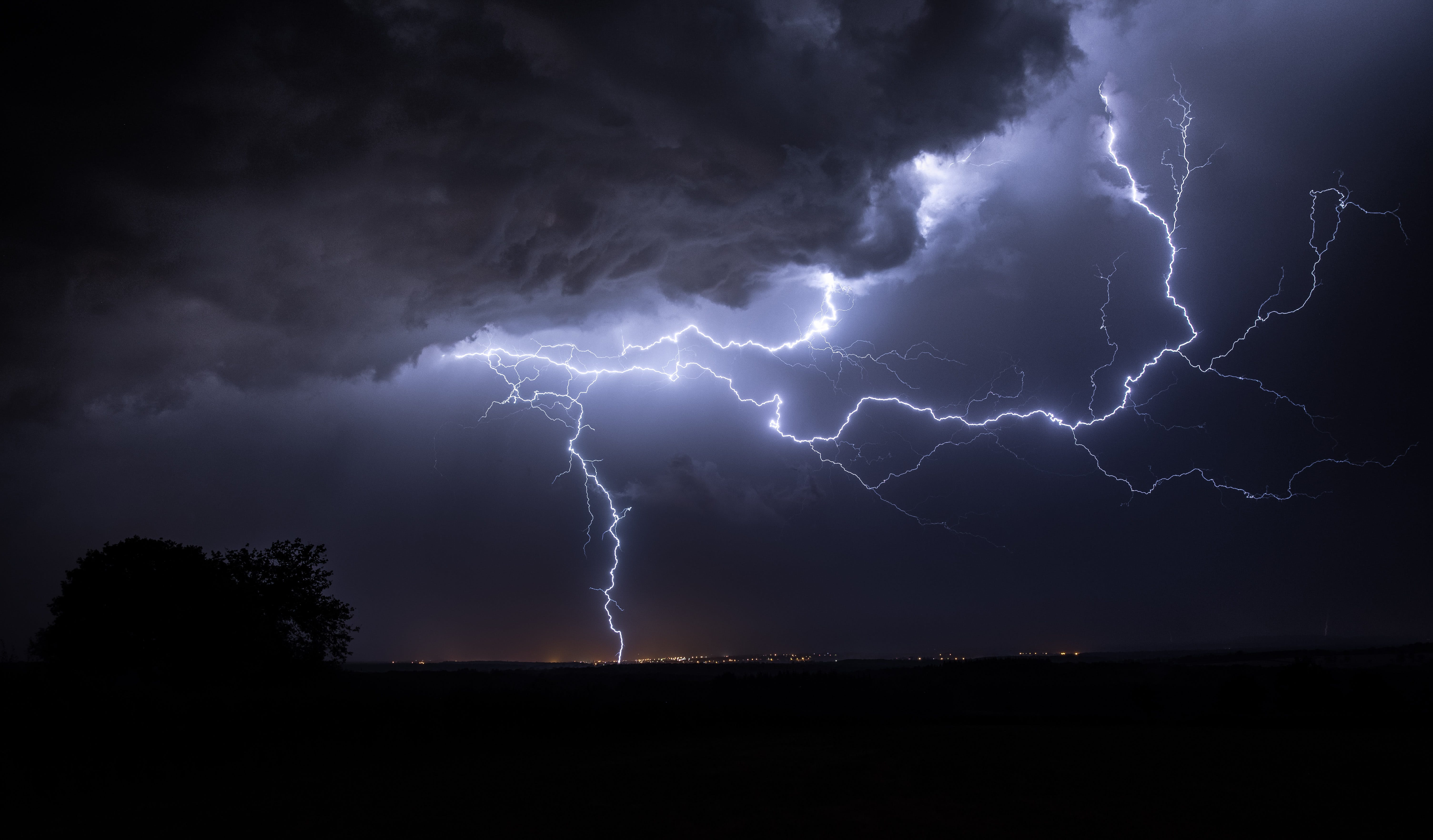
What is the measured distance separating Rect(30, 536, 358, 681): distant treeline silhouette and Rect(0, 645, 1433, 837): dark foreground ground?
1431mm

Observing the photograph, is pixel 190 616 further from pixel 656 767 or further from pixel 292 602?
pixel 656 767

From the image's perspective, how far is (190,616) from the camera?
18.3m

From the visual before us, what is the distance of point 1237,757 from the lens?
9.88 meters

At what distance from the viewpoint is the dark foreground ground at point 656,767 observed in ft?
23.6

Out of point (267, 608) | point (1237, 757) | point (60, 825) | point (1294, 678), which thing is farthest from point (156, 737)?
point (1294, 678)

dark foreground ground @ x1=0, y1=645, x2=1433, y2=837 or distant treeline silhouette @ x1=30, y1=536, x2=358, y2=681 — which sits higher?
distant treeline silhouette @ x1=30, y1=536, x2=358, y2=681

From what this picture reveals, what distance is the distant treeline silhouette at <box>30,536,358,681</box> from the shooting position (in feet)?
59.7

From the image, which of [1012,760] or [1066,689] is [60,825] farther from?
[1066,689]

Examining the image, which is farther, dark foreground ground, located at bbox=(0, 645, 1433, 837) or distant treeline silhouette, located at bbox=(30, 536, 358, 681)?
distant treeline silhouette, located at bbox=(30, 536, 358, 681)

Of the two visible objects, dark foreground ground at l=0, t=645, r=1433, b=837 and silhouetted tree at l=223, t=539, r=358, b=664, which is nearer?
dark foreground ground at l=0, t=645, r=1433, b=837

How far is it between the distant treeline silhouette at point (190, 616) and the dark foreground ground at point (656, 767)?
143 centimetres

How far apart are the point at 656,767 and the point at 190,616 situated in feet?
48.2

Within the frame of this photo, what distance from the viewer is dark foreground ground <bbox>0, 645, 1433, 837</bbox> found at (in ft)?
23.6

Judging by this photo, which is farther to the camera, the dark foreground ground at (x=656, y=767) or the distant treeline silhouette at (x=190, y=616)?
the distant treeline silhouette at (x=190, y=616)
